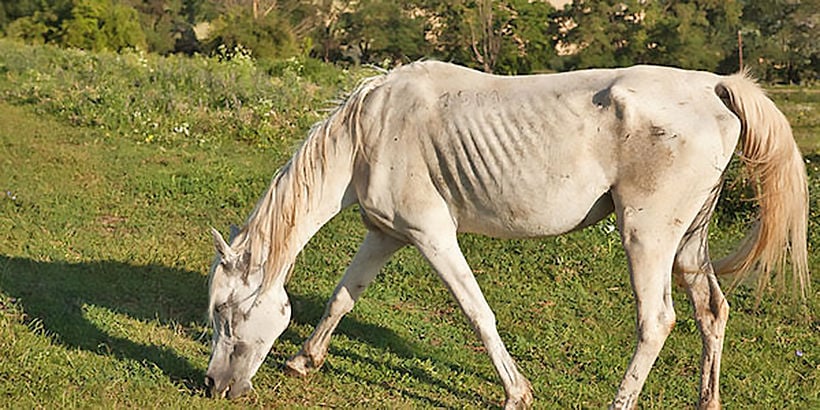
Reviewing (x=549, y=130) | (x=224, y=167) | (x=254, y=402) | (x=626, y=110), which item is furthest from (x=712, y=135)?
(x=224, y=167)

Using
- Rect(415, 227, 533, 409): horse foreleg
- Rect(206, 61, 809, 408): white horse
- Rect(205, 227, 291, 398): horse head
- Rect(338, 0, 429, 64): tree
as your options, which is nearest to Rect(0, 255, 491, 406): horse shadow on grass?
Rect(205, 227, 291, 398): horse head

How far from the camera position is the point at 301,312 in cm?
566

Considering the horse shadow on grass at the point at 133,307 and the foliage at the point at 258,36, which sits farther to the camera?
the foliage at the point at 258,36

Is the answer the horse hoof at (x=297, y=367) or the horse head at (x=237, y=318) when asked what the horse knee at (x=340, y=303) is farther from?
the horse head at (x=237, y=318)

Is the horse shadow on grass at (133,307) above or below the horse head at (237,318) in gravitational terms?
below

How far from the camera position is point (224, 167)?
940 centimetres

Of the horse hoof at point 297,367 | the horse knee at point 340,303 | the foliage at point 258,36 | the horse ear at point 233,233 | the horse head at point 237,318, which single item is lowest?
the foliage at point 258,36

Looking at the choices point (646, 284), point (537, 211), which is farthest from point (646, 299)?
point (537, 211)

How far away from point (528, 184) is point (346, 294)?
4.24ft

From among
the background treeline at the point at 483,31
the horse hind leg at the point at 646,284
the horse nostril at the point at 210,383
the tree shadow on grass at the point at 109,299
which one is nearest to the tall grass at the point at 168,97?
the tree shadow on grass at the point at 109,299

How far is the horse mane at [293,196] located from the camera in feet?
13.9

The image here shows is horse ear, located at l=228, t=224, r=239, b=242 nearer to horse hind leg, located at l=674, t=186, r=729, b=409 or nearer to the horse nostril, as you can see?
the horse nostril

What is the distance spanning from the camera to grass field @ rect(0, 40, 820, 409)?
14.6 ft

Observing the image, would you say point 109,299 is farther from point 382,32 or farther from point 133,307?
point 382,32
